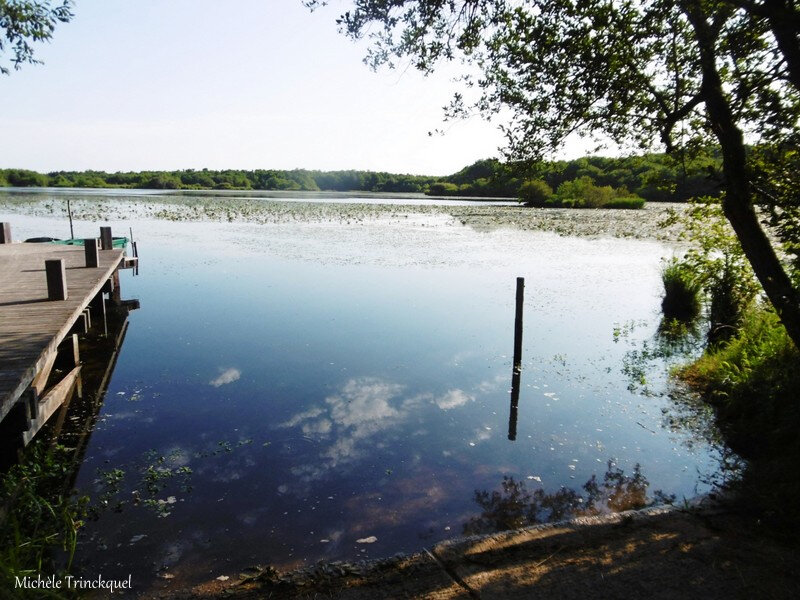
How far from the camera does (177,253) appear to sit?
80.4 ft

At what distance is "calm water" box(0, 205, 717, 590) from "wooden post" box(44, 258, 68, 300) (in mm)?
1771

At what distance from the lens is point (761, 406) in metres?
7.36

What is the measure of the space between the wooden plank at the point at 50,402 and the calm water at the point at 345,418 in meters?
0.66

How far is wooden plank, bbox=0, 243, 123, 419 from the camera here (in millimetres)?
6219

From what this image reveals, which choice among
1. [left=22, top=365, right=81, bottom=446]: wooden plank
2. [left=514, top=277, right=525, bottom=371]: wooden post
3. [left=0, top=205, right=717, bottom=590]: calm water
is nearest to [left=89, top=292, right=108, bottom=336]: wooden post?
[left=0, top=205, right=717, bottom=590]: calm water

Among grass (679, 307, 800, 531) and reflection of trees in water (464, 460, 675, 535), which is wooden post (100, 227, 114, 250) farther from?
grass (679, 307, 800, 531)

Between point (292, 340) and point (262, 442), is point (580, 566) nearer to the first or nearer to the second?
point (262, 442)

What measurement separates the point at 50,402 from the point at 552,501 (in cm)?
677

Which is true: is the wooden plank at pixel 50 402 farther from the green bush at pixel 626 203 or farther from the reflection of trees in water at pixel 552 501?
the green bush at pixel 626 203

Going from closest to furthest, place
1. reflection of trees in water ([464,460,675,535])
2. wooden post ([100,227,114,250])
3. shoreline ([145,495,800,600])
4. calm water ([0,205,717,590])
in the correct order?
shoreline ([145,495,800,600]), calm water ([0,205,717,590]), reflection of trees in water ([464,460,675,535]), wooden post ([100,227,114,250])

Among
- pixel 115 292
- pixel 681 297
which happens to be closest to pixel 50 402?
pixel 115 292

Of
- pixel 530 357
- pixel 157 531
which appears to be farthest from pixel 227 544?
pixel 530 357

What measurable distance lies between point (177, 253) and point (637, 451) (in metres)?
22.5

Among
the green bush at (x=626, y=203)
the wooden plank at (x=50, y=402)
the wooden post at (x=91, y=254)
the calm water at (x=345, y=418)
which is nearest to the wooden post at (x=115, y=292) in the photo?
the calm water at (x=345, y=418)
